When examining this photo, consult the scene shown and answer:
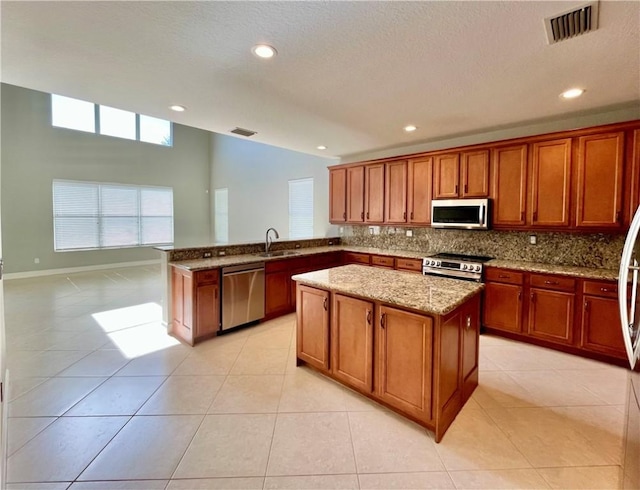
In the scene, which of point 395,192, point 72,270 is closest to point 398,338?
point 395,192

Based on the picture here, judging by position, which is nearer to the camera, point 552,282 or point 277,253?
point 552,282

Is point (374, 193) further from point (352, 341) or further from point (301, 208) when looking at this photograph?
point (352, 341)

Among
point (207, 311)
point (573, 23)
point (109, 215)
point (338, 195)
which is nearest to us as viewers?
point (573, 23)

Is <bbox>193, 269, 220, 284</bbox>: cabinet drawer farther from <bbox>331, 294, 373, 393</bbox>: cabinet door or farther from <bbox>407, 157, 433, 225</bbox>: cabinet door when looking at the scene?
<bbox>407, 157, 433, 225</bbox>: cabinet door

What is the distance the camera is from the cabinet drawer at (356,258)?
4.93 metres

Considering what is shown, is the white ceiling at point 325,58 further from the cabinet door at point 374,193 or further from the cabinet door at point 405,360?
the cabinet door at point 405,360

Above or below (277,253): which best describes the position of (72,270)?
below

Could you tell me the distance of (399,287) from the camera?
2.31 meters

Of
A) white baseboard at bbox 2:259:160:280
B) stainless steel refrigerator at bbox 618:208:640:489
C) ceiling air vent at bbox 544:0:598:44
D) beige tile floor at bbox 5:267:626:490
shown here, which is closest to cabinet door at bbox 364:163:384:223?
beige tile floor at bbox 5:267:626:490

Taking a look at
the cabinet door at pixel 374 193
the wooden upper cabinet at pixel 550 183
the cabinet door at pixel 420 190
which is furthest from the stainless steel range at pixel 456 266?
the cabinet door at pixel 374 193

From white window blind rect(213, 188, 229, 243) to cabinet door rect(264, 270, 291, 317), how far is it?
5732 millimetres

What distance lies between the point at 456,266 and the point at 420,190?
1360 mm

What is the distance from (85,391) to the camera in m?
2.44

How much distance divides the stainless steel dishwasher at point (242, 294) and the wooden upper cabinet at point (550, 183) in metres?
3.55
